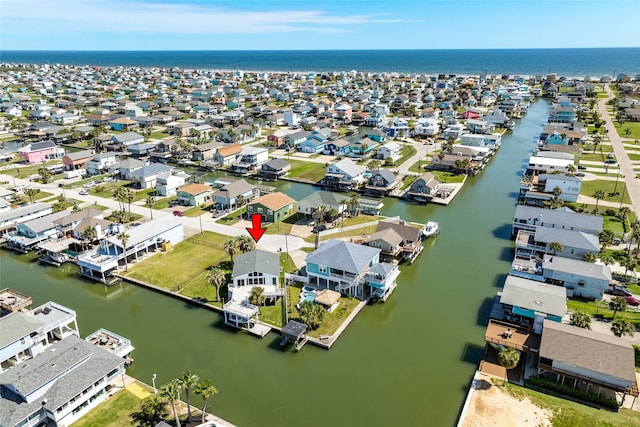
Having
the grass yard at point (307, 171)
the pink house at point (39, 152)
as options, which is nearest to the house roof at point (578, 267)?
the grass yard at point (307, 171)

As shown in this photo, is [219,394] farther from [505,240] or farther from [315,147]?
[315,147]

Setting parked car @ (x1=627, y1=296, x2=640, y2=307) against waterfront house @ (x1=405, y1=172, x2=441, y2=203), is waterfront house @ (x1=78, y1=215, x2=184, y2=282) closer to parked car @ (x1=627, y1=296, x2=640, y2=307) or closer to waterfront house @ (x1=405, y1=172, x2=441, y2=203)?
waterfront house @ (x1=405, y1=172, x2=441, y2=203)

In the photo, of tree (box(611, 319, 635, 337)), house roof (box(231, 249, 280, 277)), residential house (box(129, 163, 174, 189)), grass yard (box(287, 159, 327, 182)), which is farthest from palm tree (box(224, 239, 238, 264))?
tree (box(611, 319, 635, 337))

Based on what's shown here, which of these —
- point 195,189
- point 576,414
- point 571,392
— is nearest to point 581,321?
point 571,392

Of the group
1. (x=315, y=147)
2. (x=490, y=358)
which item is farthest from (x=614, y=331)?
(x=315, y=147)

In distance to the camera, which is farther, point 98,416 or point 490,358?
point 490,358

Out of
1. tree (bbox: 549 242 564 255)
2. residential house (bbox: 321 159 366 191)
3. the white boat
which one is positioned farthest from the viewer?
residential house (bbox: 321 159 366 191)
